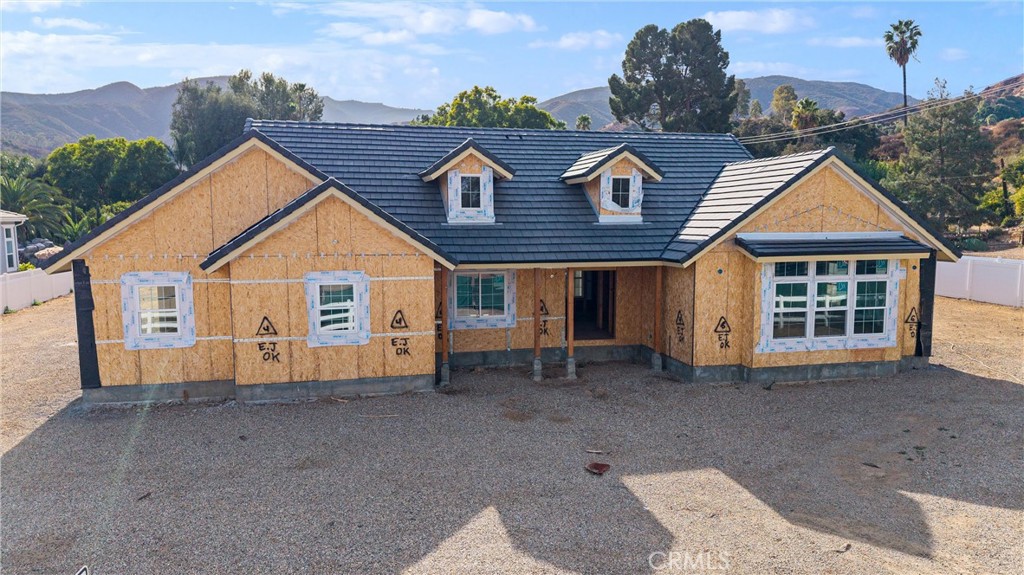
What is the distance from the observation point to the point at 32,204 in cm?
3859

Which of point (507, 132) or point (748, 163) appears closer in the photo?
point (748, 163)

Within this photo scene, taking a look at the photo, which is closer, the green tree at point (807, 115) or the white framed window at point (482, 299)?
the white framed window at point (482, 299)

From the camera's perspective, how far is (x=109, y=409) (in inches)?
521

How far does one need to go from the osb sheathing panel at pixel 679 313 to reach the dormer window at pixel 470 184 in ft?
15.4

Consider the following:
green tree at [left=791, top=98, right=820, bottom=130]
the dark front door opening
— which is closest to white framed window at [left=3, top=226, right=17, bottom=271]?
the dark front door opening

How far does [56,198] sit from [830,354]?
48735 mm

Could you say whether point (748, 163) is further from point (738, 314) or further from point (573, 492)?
point (573, 492)

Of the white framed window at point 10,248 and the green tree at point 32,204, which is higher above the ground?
the green tree at point 32,204

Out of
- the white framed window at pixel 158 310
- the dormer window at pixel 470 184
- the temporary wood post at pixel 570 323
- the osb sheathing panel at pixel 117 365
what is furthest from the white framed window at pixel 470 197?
the osb sheathing panel at pixel 117 365

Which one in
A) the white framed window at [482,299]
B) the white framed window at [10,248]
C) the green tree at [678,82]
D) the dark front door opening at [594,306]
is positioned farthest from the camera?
the green tree at [678,82]

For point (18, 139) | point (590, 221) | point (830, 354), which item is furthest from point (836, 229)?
point (18, 139)

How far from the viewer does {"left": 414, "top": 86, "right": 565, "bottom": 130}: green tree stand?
51844mm

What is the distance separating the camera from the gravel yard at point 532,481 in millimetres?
7590

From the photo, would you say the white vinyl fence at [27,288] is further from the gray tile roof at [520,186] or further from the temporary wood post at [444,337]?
the temporary wood post at [444,337]
